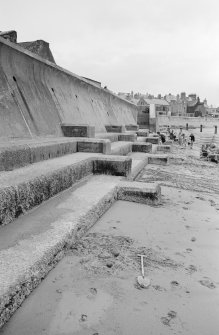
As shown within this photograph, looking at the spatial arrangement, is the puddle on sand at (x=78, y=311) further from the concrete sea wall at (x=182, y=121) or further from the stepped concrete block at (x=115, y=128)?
the concrete sea wall at (x=182, y=121)

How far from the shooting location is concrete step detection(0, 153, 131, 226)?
2666 mm

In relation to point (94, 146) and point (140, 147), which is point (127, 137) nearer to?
point (140, 147)

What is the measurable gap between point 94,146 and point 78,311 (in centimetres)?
455

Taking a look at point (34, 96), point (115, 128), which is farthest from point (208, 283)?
point (115, 128)

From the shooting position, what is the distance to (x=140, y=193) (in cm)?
433

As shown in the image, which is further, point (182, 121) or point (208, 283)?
point (182, 121)

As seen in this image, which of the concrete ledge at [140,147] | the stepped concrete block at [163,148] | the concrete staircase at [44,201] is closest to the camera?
the concrete staircase at [44,201]

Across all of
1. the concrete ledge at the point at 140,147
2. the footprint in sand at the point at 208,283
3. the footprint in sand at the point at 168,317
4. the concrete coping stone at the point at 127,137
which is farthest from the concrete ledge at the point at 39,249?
the concrete coping stone at the point at 127,137

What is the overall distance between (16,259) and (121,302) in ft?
2.49

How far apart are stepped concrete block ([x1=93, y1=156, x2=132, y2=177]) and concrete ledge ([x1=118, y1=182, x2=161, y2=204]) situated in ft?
2.29

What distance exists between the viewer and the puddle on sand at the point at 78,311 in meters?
1.72

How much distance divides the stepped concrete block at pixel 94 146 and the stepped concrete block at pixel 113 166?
3.15ft

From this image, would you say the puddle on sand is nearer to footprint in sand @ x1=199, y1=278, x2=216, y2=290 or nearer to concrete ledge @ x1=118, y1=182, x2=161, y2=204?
footprint in sand @ x1=199, y1=278, x2=216, y2=290

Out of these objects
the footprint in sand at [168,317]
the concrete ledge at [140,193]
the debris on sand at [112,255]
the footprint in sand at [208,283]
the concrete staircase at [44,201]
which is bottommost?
the footprint in sand at [208,283]
